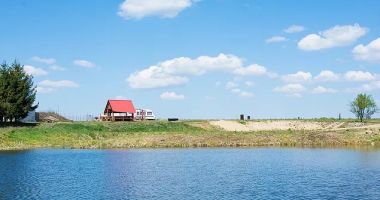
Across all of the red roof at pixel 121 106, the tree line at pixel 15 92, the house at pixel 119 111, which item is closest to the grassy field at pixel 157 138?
the tree line at pixel 15 92

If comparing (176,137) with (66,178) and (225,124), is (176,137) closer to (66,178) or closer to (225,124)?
(225,124)

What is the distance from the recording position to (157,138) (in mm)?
98250

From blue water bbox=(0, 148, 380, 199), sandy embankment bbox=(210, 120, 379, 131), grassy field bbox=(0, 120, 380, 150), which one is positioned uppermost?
sandy embankment bbox=(210, 120, 379, 131)

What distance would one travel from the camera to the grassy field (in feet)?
311

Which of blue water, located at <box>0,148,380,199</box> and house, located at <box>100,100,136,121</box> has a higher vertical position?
house, located at <box>100,100,136,121</box>

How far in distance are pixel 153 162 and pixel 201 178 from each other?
16.8 metres

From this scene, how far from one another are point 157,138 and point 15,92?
33.0 m

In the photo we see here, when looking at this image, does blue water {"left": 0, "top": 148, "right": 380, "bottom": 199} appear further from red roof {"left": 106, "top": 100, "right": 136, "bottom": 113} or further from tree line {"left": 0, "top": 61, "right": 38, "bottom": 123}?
red roof {"left": 106, "top": 100, "right": 136, "bottom": 113}

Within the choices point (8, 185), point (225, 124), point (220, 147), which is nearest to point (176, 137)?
point (220, 147)

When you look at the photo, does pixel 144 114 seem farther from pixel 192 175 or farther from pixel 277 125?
pixel 192 175

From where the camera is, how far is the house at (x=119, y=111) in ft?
446

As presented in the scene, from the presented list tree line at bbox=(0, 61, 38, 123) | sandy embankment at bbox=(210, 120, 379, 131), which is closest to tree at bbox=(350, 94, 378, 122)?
sandy embankment at bbox=(210, 120, 379, 131)

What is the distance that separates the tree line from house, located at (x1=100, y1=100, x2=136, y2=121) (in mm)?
29010

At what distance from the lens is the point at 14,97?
10725 cm
